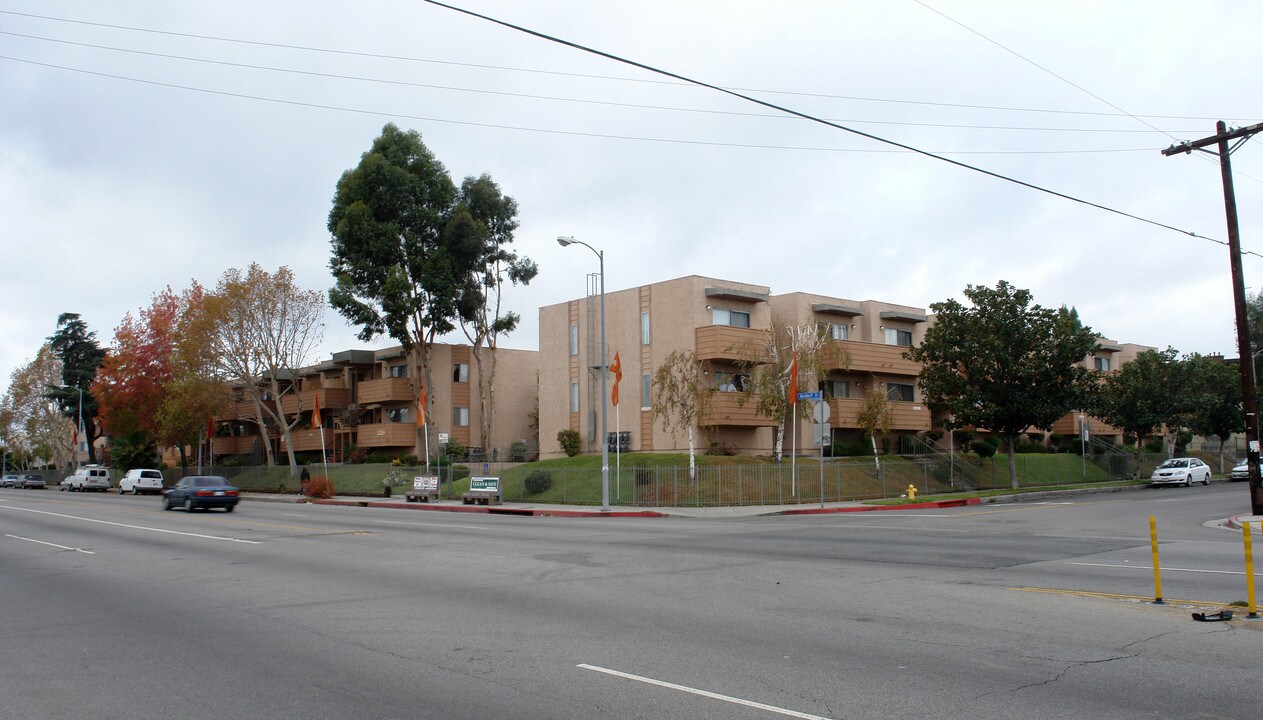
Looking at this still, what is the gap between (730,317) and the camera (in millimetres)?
41594

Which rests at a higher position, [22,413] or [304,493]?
[22,413]

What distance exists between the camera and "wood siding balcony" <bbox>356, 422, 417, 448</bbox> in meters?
54.7

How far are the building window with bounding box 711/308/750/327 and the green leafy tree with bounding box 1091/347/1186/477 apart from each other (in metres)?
24.0

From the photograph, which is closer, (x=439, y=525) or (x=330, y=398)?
(x=439, y=525)

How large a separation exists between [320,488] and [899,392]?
101 feet

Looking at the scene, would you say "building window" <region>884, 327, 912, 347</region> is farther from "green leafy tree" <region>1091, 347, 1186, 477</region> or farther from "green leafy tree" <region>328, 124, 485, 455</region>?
"green leafy tree" <region>328, 124, 485, 455</region>

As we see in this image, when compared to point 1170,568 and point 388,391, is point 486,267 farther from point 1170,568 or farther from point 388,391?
point 1170,568

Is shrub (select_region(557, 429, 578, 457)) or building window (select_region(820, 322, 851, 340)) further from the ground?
building window (select_region(820, 322, 851, 340))

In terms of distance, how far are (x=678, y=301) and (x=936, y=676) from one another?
111 ft

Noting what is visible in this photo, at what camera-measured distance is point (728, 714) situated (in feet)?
21.0

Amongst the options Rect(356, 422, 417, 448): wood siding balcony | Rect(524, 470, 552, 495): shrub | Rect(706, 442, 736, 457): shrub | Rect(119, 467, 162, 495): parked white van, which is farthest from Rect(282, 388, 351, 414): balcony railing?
Rect(706, 442, 736, 457): shrub

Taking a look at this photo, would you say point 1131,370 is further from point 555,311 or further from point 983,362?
point 555,311

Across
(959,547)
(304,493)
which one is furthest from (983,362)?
(304,493)

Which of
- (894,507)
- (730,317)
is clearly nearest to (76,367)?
(730,317)
